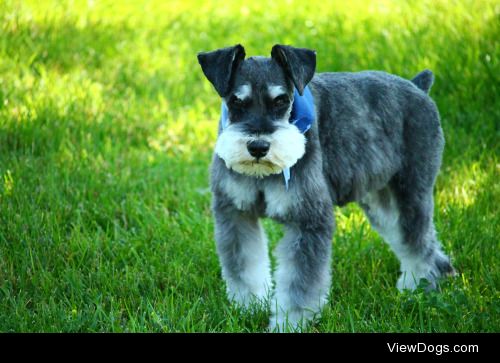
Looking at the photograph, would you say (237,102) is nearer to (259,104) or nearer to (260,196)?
(259,104)

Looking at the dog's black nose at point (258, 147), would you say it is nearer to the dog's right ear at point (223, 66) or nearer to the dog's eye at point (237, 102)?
the dog's eye at point (237, 102)

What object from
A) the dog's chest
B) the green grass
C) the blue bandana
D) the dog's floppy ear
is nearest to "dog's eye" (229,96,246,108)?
the blue bandana

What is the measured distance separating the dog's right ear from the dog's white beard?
33 cm

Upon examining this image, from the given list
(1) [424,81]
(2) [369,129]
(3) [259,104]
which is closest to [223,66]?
(3) [259,104]

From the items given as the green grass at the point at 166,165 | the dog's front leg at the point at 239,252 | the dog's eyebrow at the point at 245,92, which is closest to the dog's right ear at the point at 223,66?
the dog's eyebrow at the point at 245,92

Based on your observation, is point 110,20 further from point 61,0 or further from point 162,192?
point 162,192

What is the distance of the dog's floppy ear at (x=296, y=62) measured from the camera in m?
4.31

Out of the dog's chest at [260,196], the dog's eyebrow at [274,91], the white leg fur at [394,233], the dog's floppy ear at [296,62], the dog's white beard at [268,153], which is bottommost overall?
the white leg fur at [394,233]

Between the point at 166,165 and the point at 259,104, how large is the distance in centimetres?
288

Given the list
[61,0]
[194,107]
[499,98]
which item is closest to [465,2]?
[499,98]

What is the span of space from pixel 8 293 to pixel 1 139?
2469mm

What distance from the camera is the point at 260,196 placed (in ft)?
14.7

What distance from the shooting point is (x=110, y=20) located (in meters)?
10.1

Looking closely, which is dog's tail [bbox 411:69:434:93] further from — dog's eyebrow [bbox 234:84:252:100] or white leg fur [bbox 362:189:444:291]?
dog's eyebrow [bbox 234:84:252:100]
